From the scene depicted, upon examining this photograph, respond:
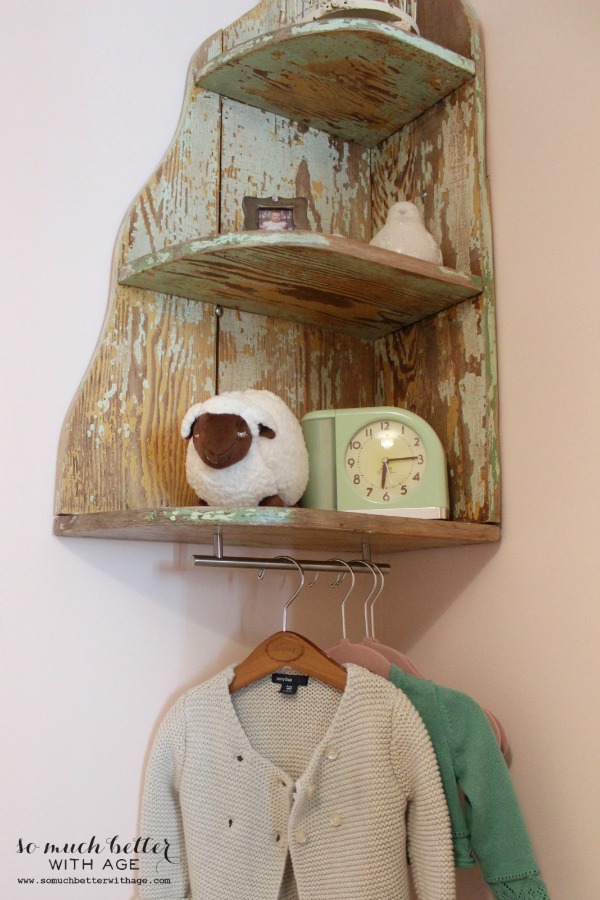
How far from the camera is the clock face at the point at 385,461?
1175 mm

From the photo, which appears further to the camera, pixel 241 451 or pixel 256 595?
pixel 256 595

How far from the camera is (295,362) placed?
1352 mm

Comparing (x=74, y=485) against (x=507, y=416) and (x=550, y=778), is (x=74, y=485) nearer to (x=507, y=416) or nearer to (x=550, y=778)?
(x=507, y=416)

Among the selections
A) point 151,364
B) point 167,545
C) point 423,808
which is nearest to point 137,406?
point 151,364

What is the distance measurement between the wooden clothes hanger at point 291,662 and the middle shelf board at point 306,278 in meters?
0.45

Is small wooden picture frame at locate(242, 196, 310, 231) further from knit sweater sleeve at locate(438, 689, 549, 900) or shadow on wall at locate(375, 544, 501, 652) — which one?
knit sweater sleeve at locate(438, 689, 549, 900)

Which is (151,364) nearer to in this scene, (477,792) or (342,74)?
(342,74)

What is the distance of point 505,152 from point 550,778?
0.90 m

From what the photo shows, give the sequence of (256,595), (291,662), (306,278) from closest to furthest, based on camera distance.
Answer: (291,662), (306,278), (256,595)

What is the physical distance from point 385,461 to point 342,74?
61 centimetres

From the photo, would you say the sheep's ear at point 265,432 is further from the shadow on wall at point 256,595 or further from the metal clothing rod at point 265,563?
the shadow on wall at point 256,595

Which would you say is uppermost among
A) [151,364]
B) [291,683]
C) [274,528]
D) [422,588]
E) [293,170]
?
[293,170]

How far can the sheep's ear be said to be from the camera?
3.54 ft

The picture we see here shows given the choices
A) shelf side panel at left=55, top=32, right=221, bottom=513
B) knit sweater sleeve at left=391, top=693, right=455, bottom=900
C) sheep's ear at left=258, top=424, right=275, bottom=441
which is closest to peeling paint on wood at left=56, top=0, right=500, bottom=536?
shelf side panel at left=55, top=32, right=221, bottom=513
